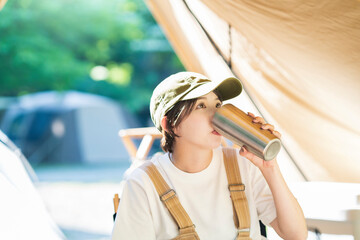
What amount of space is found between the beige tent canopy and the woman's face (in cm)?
47

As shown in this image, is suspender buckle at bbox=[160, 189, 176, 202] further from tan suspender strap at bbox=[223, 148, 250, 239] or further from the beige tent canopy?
the beige tent canopy

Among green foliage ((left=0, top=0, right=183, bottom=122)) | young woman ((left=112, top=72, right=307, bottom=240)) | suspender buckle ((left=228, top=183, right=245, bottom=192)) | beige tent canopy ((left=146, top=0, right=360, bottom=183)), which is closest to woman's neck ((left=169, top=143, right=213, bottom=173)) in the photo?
young woman ((left=112, top=72, right=307, bottom=240))

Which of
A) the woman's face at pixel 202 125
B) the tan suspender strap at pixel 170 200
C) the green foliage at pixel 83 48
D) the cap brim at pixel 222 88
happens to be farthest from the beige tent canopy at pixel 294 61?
the green foliage at pixel 83 48

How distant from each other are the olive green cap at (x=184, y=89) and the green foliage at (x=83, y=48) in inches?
455

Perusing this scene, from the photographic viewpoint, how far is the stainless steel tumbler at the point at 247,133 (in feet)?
4.33

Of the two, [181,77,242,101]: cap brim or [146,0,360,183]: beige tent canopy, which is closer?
[181,77,242,101]: cap brim

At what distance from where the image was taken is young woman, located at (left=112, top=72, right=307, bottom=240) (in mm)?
1491

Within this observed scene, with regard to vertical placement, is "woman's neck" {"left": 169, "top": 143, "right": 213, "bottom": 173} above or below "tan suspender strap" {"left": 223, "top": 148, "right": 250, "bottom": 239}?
above

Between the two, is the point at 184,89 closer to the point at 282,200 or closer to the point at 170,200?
the point at 170,200

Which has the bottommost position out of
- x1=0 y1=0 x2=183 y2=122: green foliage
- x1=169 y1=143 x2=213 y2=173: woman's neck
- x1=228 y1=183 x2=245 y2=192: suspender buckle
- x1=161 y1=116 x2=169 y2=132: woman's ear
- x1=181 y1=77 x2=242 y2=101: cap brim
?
x1=0 y1=0 x2=183 y2=122: green foliage

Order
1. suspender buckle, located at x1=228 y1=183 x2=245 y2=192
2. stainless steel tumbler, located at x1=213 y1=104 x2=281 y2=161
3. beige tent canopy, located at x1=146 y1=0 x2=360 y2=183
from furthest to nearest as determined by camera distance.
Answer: beige tent canopy, located at x1=146 y1=0 x2=360 y2=183
suspender buckle, located at x1=228 y1=183 x2=245 y2=192
stainless steel tumbler, located at x1=213 y1=104 x2=281 y2=161

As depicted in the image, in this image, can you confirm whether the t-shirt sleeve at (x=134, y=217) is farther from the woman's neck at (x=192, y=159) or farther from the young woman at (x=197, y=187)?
the woman's neck at (x=192, y=159)

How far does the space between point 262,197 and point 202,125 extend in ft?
1.13

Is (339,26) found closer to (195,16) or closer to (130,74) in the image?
(195,16)
